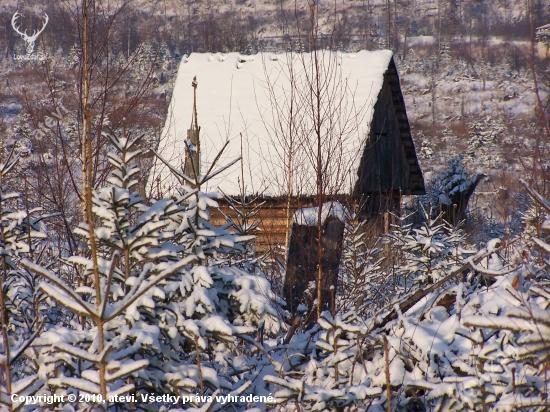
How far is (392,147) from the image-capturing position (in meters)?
14.7

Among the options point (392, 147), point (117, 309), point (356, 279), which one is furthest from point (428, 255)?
point (392, 147)

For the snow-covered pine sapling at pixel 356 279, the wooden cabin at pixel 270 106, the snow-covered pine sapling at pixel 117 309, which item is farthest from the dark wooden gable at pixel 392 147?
the snow-covered pine sapling at pixel 117 309

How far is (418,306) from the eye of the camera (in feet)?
11.3

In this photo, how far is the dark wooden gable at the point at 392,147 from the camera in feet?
44.7

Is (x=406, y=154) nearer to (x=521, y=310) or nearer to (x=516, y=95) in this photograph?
(x=521, y=310)

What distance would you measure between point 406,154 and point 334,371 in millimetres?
13319

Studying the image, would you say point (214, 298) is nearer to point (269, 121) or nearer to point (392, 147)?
point (269, 121)

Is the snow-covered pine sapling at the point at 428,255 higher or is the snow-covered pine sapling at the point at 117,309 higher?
the snow-covered pine sapling at the point at 117,309

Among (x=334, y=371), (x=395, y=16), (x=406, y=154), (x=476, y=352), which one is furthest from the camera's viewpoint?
(x=395, y=16)

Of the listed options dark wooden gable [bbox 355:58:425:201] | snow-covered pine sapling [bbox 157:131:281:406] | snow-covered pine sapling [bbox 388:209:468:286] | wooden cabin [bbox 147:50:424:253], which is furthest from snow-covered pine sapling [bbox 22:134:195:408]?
dark wooden gable [bbox 355:58:425:201]

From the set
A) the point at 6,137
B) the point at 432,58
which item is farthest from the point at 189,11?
the point at 6,137

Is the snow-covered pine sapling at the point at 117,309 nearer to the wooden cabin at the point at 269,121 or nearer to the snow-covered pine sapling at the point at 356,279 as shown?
the snow-covered pine sapling at the point at 356,279

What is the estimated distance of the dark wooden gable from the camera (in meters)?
13.6

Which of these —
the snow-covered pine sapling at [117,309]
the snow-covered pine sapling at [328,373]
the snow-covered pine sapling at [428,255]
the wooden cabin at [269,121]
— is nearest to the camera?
the snow-covered pine sapling at [117,309]
